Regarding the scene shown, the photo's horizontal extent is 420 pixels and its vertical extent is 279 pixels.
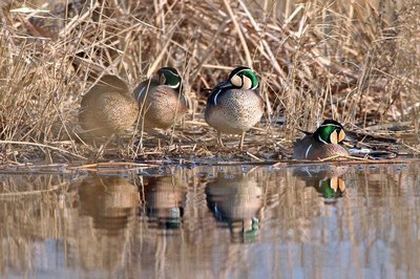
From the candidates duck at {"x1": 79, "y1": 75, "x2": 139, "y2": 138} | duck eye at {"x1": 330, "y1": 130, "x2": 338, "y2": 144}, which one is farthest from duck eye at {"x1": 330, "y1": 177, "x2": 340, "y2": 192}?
duck at {"x1": 79, "y1": 75, "x2": 139, "y2": 138}

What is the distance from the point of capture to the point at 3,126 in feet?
28.3

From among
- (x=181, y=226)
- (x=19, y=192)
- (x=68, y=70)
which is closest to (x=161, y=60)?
(x=68, y=70)

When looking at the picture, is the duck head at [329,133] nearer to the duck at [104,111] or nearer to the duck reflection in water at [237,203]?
the duck reflection in water at [237,203]

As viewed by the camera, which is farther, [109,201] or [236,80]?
[236,80]

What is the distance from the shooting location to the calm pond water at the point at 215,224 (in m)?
4.91

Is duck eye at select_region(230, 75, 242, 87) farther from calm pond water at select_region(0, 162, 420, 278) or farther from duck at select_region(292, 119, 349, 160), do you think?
calm pond water at select_region(0, 162, 420, 278)

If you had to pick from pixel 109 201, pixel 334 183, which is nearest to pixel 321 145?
pixel 334 183

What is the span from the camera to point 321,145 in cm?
859

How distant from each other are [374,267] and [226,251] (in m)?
0.71

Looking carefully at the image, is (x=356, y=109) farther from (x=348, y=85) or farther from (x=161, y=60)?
(x=161, y=60)

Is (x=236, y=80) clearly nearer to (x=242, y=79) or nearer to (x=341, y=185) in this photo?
(x=242, y=79)

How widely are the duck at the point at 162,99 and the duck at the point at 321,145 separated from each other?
160 centimetres

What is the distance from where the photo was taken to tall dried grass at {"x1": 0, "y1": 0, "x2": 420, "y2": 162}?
8750 mm

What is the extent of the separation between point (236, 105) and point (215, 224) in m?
3.73
